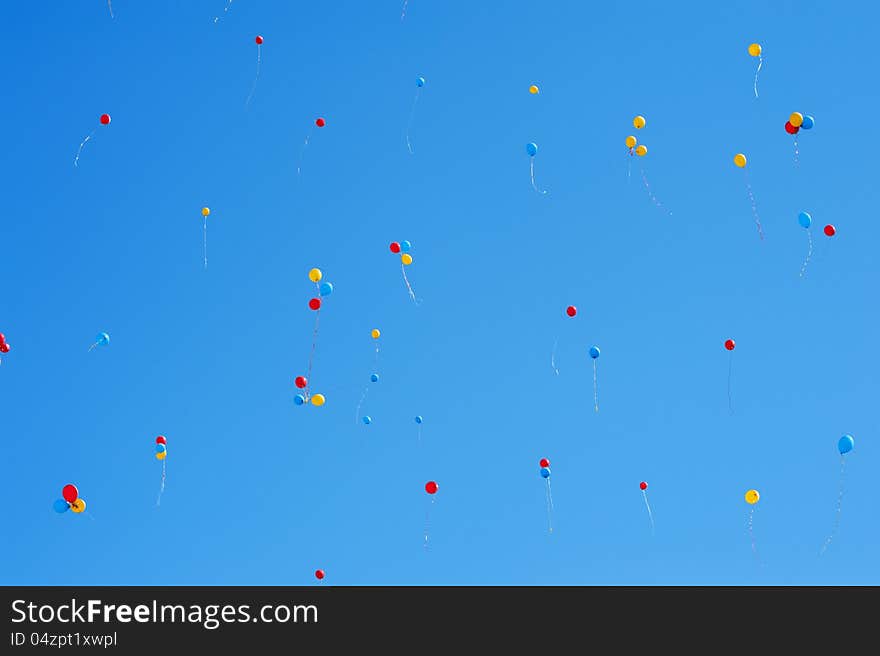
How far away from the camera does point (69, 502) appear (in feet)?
28.6

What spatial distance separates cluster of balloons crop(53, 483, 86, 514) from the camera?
28.6 ft

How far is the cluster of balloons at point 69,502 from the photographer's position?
8.70 metres

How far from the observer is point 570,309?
978cm
